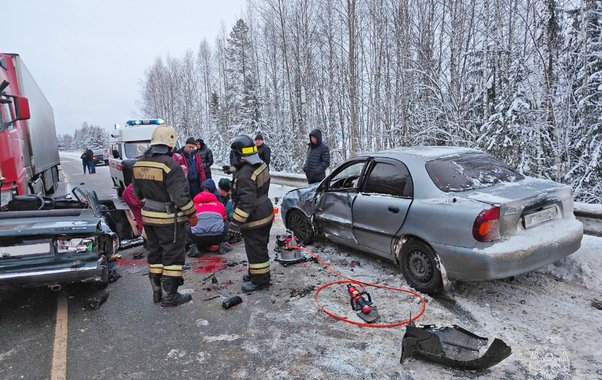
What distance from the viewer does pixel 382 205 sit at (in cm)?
439

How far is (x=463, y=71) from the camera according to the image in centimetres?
1273

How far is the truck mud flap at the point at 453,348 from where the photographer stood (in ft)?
8.61

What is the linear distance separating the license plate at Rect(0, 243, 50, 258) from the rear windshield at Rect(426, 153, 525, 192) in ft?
13.1

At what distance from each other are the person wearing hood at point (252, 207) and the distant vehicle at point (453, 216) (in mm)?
1268

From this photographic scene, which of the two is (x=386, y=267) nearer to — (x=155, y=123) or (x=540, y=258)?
(x=540, y=258)

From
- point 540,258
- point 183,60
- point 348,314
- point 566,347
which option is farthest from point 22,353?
point 183,60

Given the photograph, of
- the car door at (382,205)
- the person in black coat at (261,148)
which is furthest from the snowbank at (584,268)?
the person in black coat at (261,148)

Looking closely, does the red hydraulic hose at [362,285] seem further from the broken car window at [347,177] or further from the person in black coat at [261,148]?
the person in black coat at [261,148]

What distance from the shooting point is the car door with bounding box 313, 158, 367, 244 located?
497 cm

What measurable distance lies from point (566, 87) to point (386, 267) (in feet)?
27.8

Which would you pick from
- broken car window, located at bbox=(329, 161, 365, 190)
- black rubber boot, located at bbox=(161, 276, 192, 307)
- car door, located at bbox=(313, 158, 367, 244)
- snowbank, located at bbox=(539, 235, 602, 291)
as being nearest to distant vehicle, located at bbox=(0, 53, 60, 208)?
black rubber boot, located at bbox=(161, 276, 192, 307)

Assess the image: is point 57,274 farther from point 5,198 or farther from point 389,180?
point 389,180

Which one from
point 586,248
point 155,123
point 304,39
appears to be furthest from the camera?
point 304,39

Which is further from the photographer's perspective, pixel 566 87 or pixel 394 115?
pixel 394 115
